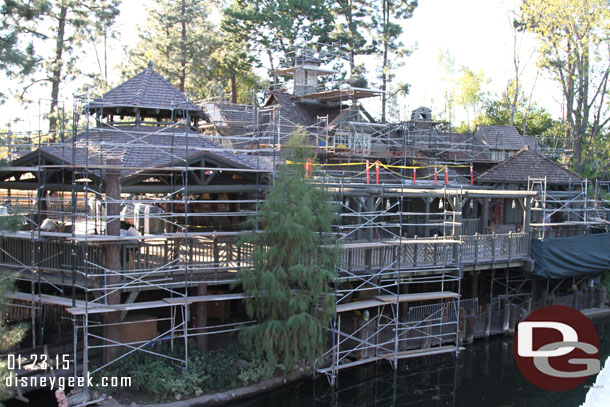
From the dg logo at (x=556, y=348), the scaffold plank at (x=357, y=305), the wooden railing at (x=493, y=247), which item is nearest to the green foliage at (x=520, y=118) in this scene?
the dg logo at (x=556, y=348)

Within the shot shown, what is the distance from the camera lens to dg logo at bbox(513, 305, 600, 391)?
18731 millimetres

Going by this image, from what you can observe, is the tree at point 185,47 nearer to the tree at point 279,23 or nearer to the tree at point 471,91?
the tree at point 279,23

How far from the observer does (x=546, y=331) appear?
74.7ft

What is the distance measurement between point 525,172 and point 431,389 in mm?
15951

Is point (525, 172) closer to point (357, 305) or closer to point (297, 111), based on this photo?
point (297, 111)

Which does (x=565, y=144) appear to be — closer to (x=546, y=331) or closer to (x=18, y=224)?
(x=546, y=331)

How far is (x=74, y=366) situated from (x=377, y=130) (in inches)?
751

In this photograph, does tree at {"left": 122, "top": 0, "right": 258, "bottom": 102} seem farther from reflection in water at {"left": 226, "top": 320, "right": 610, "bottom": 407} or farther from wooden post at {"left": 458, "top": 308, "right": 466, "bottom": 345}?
reflection in water at {"left": 226, "top": 320, "right": 610, "bottom": 407}

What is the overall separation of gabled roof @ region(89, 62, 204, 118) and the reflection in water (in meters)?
10.0

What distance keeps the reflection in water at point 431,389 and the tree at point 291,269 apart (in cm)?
118

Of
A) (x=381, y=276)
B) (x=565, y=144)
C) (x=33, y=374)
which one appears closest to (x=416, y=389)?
(x=381, y=276)

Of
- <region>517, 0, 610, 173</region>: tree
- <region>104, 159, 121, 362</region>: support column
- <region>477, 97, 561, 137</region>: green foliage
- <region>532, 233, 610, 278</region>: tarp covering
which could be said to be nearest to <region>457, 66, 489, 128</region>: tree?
<region>477, 97, 561, 137</region>: green foliage

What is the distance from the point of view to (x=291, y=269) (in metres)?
15.7

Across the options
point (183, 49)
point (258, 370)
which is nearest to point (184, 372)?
point (258, 370)
